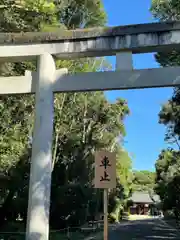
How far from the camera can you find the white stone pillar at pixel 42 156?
6734 mm

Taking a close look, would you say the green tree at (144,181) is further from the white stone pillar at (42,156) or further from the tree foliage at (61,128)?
the white stone pillar at (42,156)

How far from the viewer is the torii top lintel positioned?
716cm

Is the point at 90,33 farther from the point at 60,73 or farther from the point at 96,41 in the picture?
the point at 60,73

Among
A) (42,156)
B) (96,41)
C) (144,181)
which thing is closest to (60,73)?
(96,41)

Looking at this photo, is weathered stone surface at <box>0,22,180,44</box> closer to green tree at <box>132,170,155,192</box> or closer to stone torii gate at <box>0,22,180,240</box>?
stone torii gate at <box>0,22,180,240</box>

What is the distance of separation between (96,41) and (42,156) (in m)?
2.61

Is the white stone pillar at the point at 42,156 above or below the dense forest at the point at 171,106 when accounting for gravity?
below

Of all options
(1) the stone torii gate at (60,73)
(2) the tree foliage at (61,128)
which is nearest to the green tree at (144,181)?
(2) the tree foliage at (61,128)

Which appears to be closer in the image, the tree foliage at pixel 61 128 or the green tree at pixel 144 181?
the tree foliage at pixel 61 128

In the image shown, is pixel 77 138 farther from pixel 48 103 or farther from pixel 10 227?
pixel 48 103

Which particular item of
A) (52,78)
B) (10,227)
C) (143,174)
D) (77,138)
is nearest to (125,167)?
(77,138)

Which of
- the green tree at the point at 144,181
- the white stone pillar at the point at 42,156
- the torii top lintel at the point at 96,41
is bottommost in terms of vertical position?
the white stone pillar at the point at 42,156

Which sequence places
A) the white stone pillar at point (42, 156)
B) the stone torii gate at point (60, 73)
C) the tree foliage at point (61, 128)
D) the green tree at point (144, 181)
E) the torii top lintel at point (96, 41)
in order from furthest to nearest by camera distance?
the green tree at point (144, 181)
the tree foliage at point (61, 128)
the torii top lintel at point (96, 41)
the stone torii gate at point (60, 73)
the white stone pillar at point (42, 156)

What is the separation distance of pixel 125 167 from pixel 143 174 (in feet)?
150
